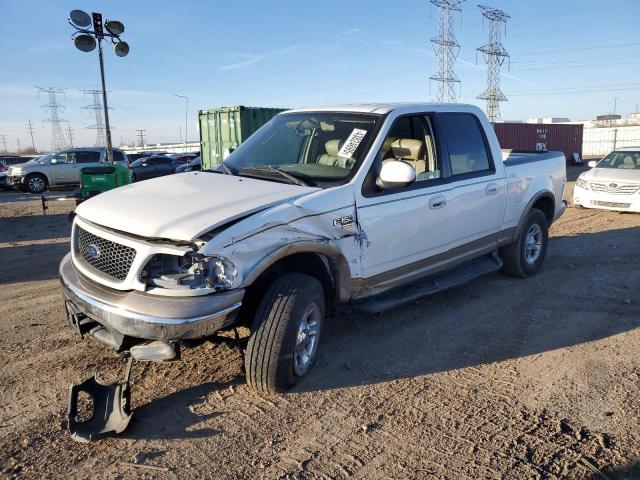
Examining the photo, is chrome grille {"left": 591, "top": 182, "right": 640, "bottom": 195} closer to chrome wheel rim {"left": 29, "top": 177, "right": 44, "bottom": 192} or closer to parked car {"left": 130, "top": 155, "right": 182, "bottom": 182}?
parked car {"left": 130, "top": 155, "right": 182, "bottom": 182}

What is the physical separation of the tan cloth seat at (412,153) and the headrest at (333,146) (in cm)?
55

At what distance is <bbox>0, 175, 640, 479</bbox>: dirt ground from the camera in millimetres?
2832

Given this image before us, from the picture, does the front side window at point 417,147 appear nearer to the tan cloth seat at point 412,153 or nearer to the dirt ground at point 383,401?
the tan cloth seat at point 412,153

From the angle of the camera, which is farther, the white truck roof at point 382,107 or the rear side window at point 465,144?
the rear side window at point 465,144

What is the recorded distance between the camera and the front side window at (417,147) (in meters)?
4.57

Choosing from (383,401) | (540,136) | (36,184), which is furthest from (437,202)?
(540,136)

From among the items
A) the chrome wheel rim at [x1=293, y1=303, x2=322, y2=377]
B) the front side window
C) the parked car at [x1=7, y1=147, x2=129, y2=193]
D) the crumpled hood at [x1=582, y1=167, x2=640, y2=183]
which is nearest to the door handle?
the front side window

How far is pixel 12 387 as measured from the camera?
3641mm

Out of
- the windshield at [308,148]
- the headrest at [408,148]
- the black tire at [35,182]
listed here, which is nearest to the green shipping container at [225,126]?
the black tire at [35,182]

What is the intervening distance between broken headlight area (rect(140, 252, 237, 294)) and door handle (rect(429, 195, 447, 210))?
2.09 meters

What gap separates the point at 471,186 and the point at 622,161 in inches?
378

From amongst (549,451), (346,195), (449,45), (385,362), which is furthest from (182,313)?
(449,45)

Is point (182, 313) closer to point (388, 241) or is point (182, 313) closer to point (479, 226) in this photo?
point (388, 241)

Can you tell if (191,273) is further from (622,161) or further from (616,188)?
(622,161)
